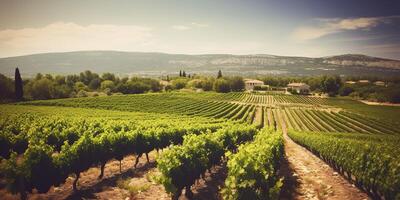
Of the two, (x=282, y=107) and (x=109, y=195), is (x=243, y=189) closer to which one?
(x=109, y=195)

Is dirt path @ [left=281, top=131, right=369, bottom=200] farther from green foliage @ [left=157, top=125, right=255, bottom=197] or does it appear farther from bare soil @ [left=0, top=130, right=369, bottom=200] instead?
green foliage @ [left=157, top=125, right=255, bottom=197]

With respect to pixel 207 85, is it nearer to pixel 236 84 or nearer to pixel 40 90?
pixel 236 84

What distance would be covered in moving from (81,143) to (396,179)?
56.2 feet

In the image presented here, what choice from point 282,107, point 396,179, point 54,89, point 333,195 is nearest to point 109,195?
point 333,195

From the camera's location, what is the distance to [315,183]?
19406 mm

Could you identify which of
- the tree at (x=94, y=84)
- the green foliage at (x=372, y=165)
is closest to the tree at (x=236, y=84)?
the tree at (x=94, y=84)

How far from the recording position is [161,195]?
55.4ft

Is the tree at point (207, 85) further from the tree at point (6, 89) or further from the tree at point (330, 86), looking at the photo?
the tree at point (6, 89)

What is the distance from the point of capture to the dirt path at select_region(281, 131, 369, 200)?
54.8 feet

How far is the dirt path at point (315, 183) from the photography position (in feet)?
54.8

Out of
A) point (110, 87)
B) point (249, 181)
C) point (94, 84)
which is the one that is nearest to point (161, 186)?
point (249, 181)

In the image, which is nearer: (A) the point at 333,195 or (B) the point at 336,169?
(A) the point at 333,195

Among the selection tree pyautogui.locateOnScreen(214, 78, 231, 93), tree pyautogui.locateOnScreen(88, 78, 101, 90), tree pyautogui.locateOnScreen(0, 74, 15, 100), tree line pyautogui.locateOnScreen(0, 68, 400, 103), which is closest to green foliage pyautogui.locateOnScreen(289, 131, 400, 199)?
tree line pyautogui.locateOnScreen(0, 68, 400, 103)

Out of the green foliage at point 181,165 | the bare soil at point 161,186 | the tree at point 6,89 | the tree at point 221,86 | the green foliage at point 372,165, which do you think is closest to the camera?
the green foliage at point 372,165
